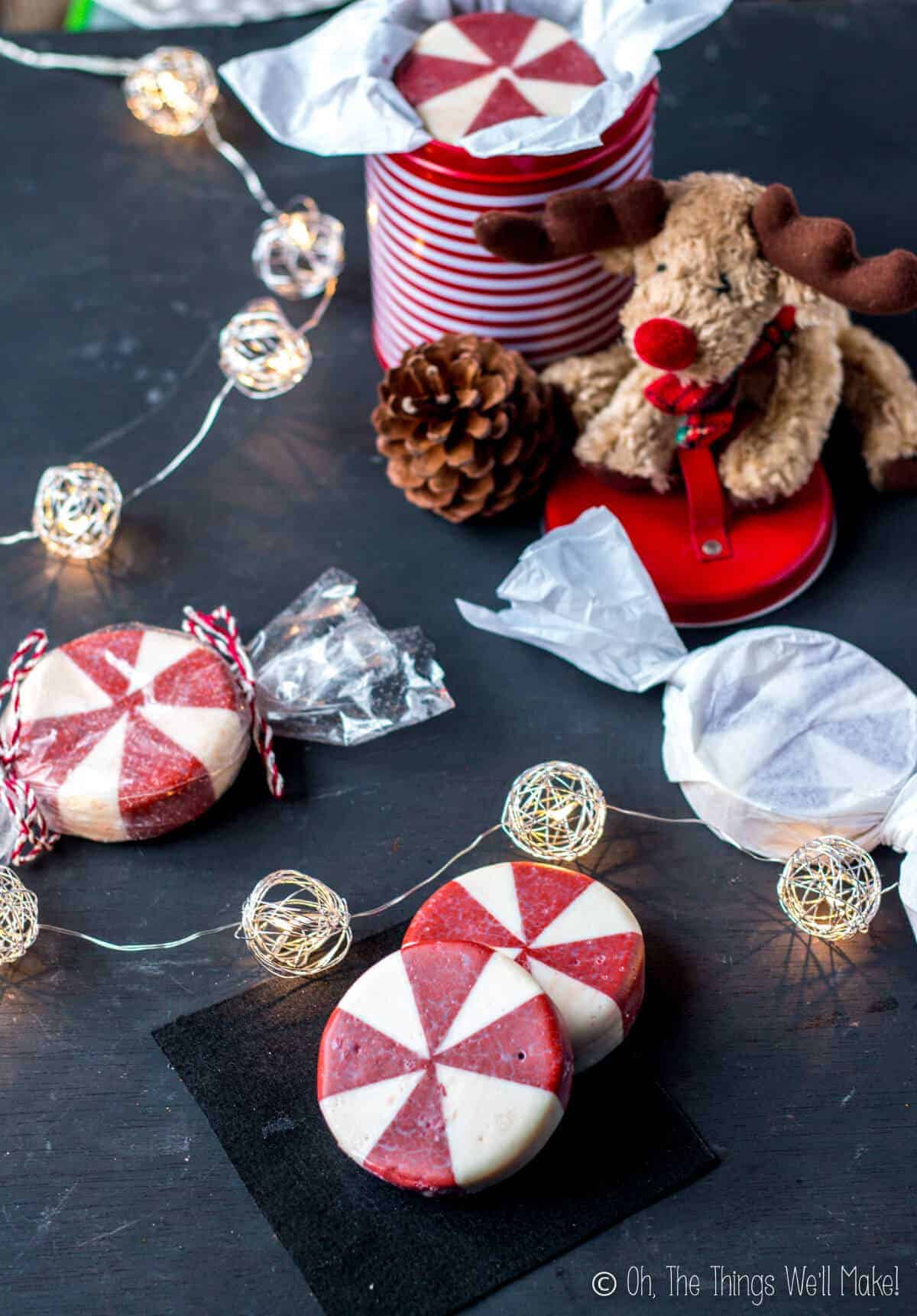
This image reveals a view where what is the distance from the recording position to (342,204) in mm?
1626

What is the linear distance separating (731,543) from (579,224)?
1.05 ft

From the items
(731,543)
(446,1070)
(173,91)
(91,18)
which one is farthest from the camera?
(91,18)

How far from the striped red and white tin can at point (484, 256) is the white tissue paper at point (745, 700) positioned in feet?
0.68

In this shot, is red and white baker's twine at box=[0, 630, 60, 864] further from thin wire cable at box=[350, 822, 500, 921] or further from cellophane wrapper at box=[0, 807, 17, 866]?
thin wire cable at box=[350, 822, 500, 921]

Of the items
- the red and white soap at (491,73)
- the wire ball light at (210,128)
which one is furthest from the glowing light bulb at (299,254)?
the red and white soap at (491,73)

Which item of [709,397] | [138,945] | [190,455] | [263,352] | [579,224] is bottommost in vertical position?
[138,945]

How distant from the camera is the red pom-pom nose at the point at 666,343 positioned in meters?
1.17

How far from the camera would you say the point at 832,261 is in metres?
1.11

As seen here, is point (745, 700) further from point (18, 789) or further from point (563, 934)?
point (18, 789)

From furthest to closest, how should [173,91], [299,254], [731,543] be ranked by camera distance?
[173,91]
[299,254]
[731,543]

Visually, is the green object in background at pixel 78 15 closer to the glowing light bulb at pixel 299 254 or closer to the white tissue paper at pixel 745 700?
the glowing light bulb at pixel 299 254

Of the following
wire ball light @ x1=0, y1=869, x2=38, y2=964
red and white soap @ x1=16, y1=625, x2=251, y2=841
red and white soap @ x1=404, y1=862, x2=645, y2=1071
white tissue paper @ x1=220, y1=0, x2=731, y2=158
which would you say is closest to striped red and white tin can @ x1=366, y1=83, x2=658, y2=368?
white tissue paper @ x1=220, y1=0, x2=731, y2=158

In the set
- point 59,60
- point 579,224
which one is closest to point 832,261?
point 579,224

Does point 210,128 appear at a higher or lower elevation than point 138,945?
higher
